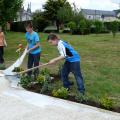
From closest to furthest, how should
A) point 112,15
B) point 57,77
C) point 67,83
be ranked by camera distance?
point 67,83 → point 57,77 → point 112,15

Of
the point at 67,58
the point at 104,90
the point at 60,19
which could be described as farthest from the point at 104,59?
the point at 60,19

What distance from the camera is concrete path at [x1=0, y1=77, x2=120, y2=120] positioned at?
6.64 metres

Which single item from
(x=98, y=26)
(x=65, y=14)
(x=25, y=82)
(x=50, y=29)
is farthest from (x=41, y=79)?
(x=50, y=29)

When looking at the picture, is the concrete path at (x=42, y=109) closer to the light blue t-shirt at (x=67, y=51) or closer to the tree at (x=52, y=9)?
the light blue t-shirt at (x=67, y=51)

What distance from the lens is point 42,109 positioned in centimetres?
716

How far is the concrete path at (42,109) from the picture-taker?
6.64 meters

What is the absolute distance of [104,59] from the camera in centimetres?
1619

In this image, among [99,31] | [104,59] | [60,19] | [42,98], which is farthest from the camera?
[60,19]

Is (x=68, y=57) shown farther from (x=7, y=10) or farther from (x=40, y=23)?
(x=40, y=23)

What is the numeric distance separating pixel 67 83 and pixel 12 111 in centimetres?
212

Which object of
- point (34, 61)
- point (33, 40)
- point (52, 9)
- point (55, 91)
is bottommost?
point (55, 91)

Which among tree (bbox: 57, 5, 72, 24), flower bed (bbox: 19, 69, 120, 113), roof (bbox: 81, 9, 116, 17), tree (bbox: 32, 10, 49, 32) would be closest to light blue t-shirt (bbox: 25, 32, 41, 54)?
flower bed (bbox: 19, 69, 120, 113)

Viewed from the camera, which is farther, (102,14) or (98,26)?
(102,14)

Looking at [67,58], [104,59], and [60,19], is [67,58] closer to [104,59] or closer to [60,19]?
[104,59]
